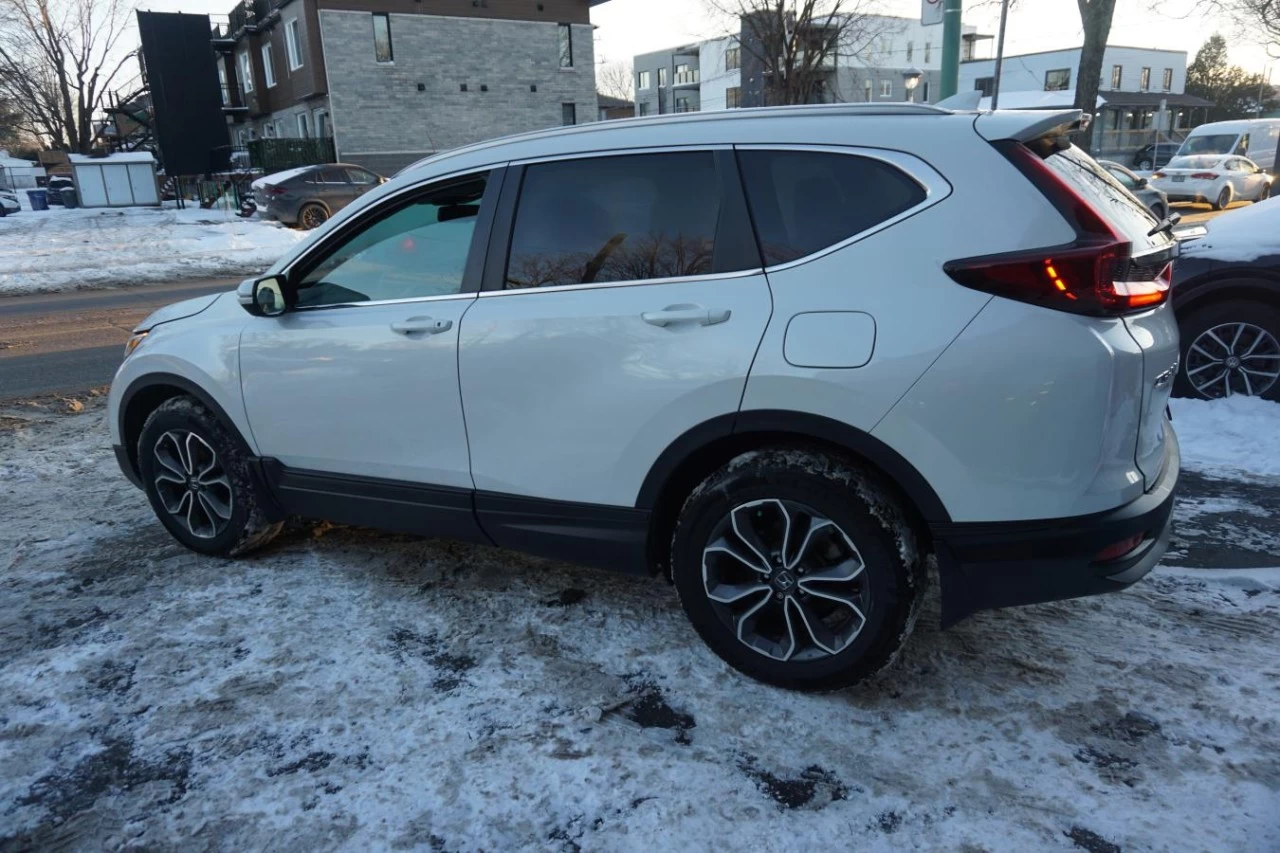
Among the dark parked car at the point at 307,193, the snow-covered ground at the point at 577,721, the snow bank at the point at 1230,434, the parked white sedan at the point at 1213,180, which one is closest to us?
the snow-covered ground at the point at 577,721

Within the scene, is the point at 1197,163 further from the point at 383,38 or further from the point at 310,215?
the point at 383,38

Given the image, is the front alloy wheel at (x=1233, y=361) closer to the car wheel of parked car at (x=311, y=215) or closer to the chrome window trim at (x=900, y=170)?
the chrome window trim at (x=900, y=170)

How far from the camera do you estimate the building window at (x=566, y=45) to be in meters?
39.1

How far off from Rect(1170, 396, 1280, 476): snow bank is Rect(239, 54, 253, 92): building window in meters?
45.4

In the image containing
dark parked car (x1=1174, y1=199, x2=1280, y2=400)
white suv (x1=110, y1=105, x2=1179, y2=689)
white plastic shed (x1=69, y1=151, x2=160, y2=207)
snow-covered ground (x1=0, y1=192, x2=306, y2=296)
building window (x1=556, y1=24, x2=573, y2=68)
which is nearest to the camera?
white suv (x1=110, y1=105, x2=1179, y2=689)

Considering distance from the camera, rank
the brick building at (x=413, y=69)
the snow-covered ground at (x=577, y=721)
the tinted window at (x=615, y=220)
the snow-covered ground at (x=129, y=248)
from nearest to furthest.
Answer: the snow-covered ground at (x=577, y=721)
the tinted window at (x=615, y=220)
the snow-covered ground at (x=129, y=248)
the brick building at (x=413, y=69)

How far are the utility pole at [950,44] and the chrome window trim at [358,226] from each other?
7.81m

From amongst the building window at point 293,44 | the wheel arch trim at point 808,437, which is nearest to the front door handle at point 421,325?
the wheel arch trim at point 808,437

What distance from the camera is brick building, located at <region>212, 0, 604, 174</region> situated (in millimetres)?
34469

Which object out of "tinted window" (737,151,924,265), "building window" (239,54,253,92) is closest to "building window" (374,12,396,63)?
"building window" (239,54,253,92)

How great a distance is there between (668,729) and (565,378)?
1.23m

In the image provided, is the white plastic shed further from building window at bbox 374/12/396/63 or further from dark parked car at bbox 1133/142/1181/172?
dark parked car at bbox 1133/142/1181/172

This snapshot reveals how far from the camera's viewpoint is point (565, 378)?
3.09 meters

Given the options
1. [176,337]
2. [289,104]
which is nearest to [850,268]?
[176,337]
